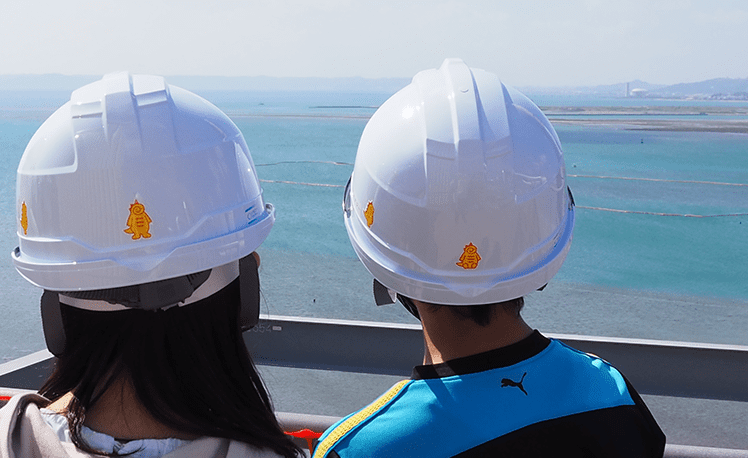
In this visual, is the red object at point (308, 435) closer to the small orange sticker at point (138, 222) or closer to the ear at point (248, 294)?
the ear at point (248, 294)

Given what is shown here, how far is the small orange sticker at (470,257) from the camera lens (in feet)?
4.18

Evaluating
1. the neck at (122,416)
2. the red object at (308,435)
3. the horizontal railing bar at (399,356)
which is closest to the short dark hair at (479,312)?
the neck at (122,416)

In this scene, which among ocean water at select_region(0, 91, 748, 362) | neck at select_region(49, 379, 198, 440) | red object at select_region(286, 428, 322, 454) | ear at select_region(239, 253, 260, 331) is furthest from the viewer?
ocean water at select_region(0, 91, 748, 362)

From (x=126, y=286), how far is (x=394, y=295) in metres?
0.55

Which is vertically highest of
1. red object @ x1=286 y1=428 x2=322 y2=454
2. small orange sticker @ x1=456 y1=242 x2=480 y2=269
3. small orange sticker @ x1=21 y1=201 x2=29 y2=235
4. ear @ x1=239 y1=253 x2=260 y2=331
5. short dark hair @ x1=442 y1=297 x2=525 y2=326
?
small orange sticker @ x1=21 y1=201 x2=29 y2=235

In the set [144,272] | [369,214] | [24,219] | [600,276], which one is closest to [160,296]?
[144,272]

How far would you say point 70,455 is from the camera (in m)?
0.96

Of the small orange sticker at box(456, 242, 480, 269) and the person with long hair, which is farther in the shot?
the small orange sticker at box(456, 242, 480, 269)

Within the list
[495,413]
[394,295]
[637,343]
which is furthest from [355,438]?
[637,343]

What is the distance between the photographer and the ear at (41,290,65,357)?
115 cm

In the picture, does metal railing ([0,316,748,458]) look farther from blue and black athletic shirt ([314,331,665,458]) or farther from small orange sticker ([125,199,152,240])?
blue and black athletic shirt ([314,331,665,458])

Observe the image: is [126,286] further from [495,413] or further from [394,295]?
[495,413]

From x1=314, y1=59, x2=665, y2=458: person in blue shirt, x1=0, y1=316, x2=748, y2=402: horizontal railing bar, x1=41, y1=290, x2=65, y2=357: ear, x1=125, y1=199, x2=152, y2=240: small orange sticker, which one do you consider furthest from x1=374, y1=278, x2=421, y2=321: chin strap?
x1=0, y1=316, x2=748, y2=402: horizontal railing bar

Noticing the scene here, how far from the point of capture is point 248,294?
129cm
